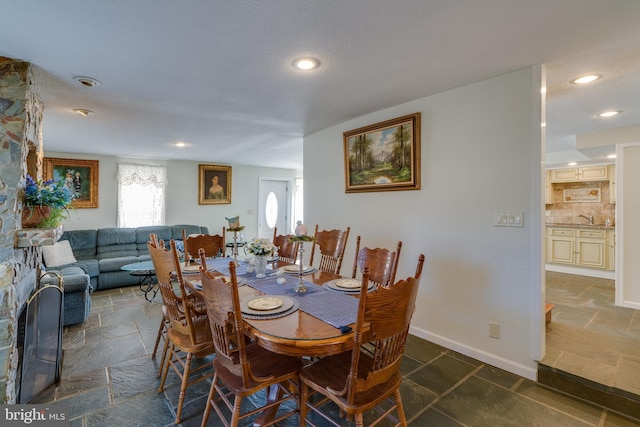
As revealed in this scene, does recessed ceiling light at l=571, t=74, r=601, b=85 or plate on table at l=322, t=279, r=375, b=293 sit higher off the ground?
recessed ceiling light at l=571, t=74, r=601, b=85

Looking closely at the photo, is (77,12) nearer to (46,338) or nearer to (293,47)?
(293,47)

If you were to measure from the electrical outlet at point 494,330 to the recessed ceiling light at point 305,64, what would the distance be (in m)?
2.41

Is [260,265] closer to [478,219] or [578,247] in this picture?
[478,219]

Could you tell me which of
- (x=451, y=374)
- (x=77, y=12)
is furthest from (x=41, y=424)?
(x=451, y=374)

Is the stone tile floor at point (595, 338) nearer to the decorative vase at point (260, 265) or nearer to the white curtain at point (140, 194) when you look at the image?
the decorative vase at point (260, 265)

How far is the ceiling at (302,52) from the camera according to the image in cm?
151

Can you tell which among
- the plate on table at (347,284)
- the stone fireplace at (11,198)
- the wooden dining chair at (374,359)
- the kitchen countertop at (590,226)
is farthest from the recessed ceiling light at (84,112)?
the kitchen countertop at (590,226)

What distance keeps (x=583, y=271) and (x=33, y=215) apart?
7507mm

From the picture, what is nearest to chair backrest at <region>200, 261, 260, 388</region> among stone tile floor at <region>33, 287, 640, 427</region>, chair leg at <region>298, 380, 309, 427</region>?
chair leg at <region>298, 380, 309, 427</region>

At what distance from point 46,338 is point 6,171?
1245 mm

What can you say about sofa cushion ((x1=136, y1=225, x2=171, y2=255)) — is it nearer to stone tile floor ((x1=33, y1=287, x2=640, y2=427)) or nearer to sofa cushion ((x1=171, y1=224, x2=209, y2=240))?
sofa cushion ((x1=171, y1=224, x2=209, y2=240))

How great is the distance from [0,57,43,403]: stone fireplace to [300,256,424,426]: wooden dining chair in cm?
180

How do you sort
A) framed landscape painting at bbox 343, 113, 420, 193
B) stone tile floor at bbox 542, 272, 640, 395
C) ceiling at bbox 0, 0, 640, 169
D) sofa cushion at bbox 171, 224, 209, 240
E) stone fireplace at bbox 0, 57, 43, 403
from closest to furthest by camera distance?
ceiling at bbox 0, 0, 640, 169 < stone fireplace at bbox 0, 57, 43, 403 < stone tile floor at bbox 542, 272, 640, 395 < framed landscape painting at bbox 343, 113, 420, 193 < sofa cushion at bbox 171, 224, 209, 240

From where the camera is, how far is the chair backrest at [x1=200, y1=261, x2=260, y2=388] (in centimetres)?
135
